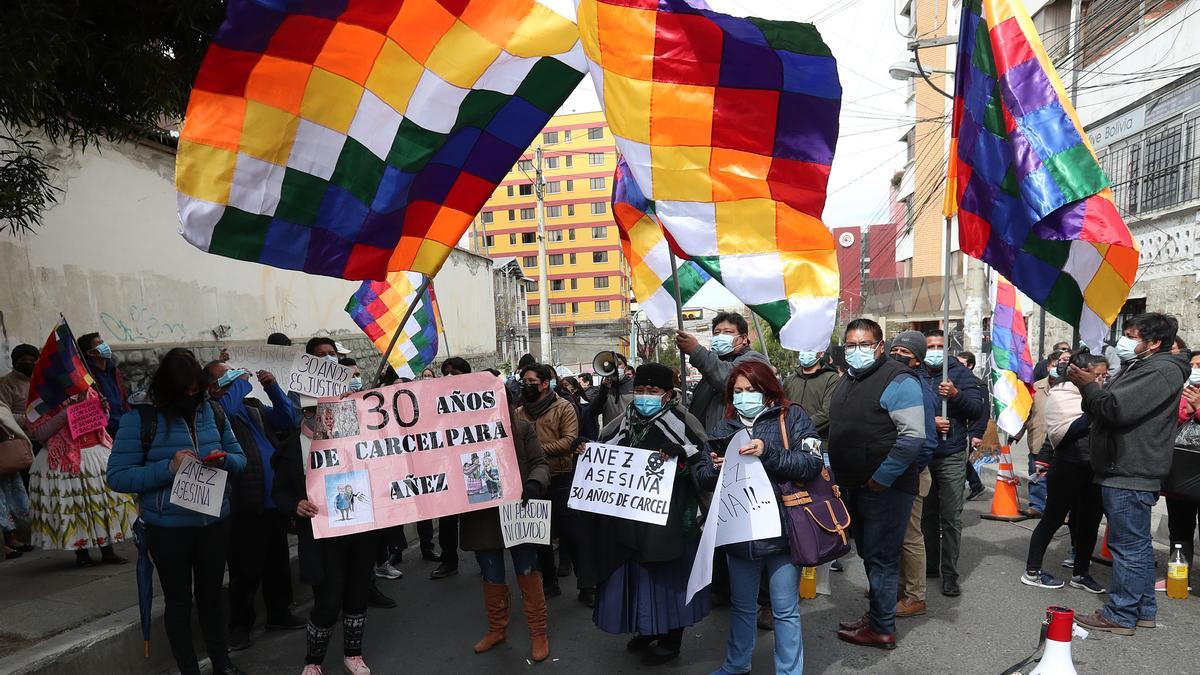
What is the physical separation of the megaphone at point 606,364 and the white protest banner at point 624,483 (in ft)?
9.95

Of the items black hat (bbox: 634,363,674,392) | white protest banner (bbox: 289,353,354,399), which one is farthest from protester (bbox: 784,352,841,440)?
white protest banner (bbox: 289,353,354,399)

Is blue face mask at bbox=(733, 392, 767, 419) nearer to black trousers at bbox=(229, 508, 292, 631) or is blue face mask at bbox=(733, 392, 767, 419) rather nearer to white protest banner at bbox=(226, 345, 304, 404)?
white protest banner at bbox=(226, 345, 304, 404)

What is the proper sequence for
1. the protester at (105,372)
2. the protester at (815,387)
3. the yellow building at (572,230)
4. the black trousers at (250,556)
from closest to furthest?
1. the black trousers at (250,556)
2. the protester at (815,387)
3. the protester at (105,372)
4. the yellow building at (572,230)

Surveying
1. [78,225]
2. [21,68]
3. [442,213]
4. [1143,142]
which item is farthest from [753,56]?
[1143,142]

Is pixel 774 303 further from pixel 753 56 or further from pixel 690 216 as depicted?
pixel 753 56

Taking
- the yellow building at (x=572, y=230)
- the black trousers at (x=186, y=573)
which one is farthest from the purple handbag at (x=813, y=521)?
the yellow building at (x=572, y=230)

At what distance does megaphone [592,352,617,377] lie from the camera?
7383mm

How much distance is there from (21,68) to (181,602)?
2.73 metres

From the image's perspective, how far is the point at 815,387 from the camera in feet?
19.3

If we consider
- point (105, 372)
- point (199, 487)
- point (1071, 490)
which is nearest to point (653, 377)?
point (199, 487)

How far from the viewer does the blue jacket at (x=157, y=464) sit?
3.89 meters

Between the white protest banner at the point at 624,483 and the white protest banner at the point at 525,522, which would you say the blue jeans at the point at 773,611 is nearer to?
the white protest banner at the point at 624,483

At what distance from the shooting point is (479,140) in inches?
181

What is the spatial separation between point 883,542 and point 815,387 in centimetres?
157
